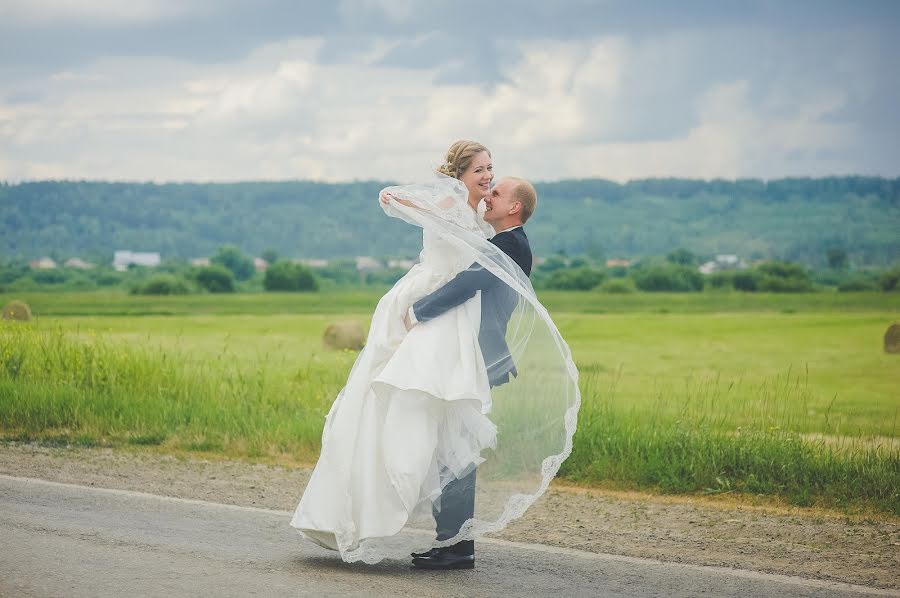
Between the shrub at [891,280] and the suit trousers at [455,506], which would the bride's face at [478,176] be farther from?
the shrub at [891,280]

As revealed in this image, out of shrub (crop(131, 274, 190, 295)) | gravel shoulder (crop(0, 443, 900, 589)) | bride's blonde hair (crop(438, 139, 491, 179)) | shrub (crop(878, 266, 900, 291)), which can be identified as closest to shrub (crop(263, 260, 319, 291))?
shrub (crop(131, 274, 190, 295))

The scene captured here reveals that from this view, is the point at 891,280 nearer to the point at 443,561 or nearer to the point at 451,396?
the point at 443,561

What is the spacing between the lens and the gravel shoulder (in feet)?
21.2

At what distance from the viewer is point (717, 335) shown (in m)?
50.2

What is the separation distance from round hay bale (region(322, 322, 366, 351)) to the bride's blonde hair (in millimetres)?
25819

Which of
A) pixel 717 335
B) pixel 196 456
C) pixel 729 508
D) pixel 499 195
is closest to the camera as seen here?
pixel 499 195

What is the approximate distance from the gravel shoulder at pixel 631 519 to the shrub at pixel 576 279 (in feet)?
293

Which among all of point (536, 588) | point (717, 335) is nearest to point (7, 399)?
point (536, 588)

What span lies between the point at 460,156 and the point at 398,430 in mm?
1591

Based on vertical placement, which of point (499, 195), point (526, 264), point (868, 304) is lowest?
point (868, 304)

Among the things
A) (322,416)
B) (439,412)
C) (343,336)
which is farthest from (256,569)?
(343,336)

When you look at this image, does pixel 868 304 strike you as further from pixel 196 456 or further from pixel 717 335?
pixel 196 456

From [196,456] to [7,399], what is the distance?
2.75 m

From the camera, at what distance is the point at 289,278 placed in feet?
312
